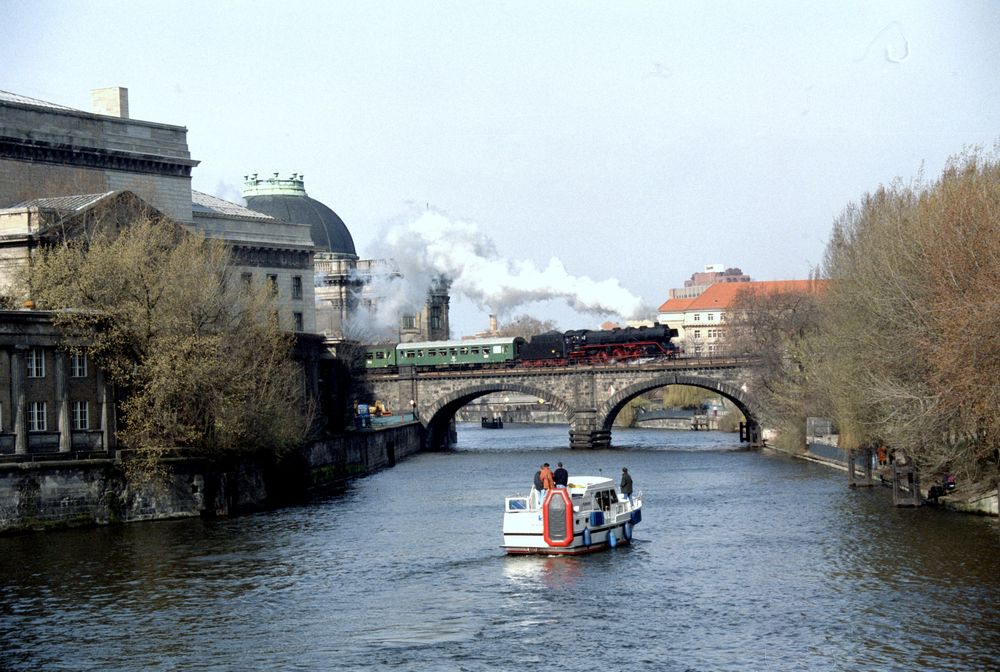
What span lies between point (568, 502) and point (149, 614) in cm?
1484

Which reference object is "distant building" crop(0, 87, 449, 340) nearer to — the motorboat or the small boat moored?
the motorboat

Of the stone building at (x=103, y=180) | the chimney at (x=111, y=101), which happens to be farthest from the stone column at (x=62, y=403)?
the chimney at (x=111, y=101)

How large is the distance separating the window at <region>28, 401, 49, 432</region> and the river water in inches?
210

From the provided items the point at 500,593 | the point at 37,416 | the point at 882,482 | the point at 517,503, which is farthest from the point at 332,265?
the point at 500,593

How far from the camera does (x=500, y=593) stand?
44.5 meters

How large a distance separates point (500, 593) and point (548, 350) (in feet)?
297

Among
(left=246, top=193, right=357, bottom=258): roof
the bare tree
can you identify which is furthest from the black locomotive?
the bare tree

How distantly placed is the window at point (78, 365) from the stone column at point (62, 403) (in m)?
0.58

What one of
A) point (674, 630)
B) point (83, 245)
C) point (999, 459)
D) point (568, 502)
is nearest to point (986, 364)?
point (999, 459)

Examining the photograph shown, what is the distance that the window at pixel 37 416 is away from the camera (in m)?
60.5

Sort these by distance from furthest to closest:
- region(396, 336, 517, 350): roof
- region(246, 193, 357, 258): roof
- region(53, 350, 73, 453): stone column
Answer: region(246, 193, 357, 258): roof < region(396, 336, 517, 350): roof < region(53, 350, 73, 453): stone column

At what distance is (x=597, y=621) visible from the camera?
4041cm

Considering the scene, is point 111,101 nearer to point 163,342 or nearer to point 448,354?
point 163,342

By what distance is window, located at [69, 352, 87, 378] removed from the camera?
205ft
